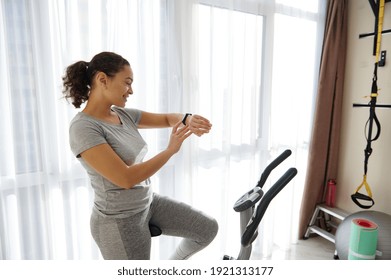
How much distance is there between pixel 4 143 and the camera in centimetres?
139

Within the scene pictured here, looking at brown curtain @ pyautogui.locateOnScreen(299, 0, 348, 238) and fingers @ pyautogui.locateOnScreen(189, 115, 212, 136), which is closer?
fingers @ pyautogui.locateOnScreen(189, 115, 212, 136)

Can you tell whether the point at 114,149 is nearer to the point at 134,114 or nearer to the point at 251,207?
the point at 134,114

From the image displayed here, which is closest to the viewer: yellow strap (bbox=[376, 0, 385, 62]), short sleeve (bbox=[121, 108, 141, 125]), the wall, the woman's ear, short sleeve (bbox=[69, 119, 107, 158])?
short sleeve (bbox=[69, 119, 107, 158])

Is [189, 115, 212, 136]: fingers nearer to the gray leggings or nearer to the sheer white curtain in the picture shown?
the gray leggings

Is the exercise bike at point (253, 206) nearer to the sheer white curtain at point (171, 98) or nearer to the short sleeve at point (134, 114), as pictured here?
the short sleeve at point (134, 114)

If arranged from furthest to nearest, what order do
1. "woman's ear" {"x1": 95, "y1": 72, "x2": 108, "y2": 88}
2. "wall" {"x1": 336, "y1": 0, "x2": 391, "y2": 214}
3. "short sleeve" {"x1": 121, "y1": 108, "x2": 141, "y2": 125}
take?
"wall" {"x1": 336, "y1": 0, "x2": 391, "y2": 214}, "short sleeve" {"x1": 121, "y1": 108, "x2": 141, "y2": 125}, "woman's ear" {"x1": 95, "y1": 72, "x2": 108, "y2": 88}

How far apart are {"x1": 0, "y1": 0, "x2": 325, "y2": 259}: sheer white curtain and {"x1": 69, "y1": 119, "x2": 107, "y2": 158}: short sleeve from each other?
483 mm

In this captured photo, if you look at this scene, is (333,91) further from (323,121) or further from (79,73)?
(79,73)

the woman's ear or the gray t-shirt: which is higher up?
the woman's ear

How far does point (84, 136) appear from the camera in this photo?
3.51 feet

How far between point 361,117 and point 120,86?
2.37 meters

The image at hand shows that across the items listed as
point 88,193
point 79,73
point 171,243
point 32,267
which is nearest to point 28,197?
point 88,193

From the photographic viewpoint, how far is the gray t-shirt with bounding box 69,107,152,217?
3.55 feet

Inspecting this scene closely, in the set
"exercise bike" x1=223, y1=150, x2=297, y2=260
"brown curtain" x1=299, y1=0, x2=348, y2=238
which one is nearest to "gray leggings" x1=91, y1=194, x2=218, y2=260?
"exercise bike" x1=223, y1=150, x2=297, y2=260
